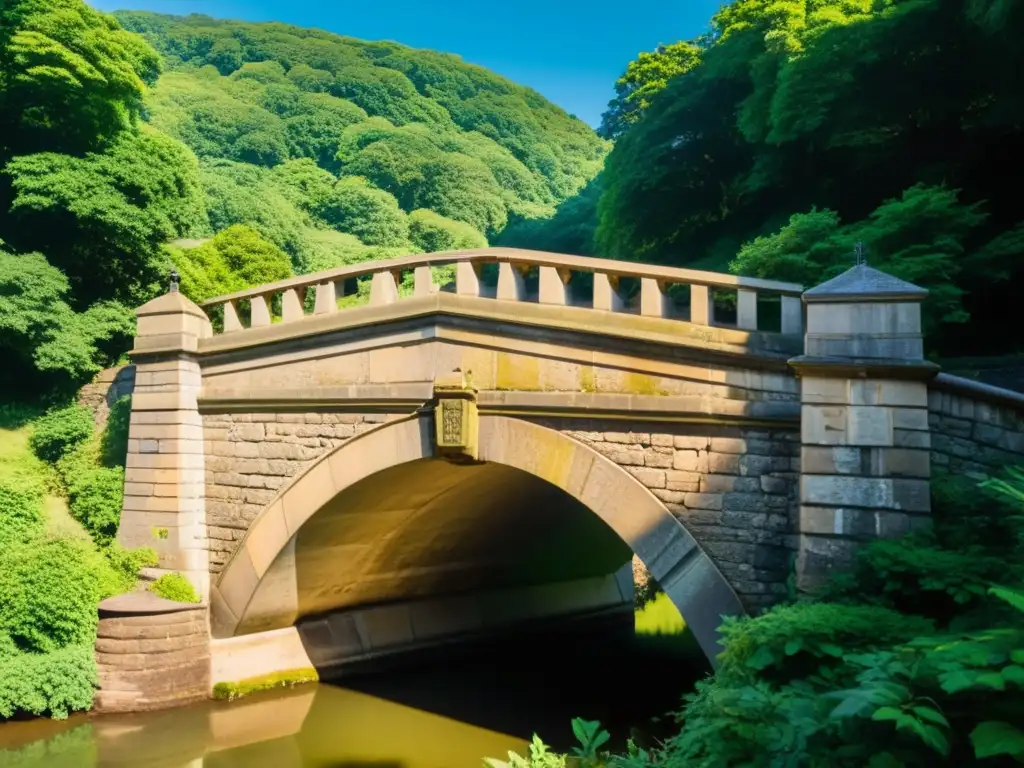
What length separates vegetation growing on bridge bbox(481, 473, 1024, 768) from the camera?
3338mm

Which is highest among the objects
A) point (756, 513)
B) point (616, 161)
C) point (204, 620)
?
point (616, 161)

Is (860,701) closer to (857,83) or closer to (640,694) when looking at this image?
(640,694)

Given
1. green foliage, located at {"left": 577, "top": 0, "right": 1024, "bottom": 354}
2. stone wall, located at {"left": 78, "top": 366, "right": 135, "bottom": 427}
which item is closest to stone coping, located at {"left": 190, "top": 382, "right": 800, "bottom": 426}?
green foliage, located at {"left": 577, "top": 0, "right": 1024, "bottom": 354}

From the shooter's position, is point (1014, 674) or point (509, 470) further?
point (509, 470)

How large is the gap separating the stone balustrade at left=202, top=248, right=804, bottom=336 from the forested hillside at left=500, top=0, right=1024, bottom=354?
2129 millimetres

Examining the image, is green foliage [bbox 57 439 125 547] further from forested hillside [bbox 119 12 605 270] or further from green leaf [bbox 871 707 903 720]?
forested hillside [bbox 119 12 605 270]

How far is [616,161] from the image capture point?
2083cm

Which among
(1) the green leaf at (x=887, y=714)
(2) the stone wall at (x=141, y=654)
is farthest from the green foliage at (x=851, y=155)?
(2) the stone wall at (x=141, y=654)

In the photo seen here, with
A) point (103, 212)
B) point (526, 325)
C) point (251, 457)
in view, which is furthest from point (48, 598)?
point (103, 212)

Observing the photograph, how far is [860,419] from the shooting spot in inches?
259

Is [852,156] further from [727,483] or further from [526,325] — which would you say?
[727,483]

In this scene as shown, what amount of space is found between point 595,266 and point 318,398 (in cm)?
389

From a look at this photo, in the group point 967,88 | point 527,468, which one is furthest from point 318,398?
point 967,88

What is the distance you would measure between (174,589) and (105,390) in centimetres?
590
